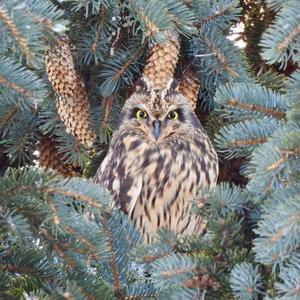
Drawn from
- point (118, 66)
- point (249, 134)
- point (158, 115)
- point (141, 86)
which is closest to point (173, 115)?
point (158, 115)

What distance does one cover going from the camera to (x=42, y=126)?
3.37 metres

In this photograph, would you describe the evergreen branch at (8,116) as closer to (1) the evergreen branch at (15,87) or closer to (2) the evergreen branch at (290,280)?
(1) the evergreen branch at (15,87)

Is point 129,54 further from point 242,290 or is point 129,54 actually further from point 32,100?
point 242,290

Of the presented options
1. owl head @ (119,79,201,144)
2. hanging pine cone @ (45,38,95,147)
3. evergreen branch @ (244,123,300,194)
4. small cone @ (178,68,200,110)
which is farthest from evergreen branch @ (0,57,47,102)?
small cone @ (178,68,200,110)

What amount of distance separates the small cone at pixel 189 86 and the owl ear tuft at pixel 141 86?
136 millimetres

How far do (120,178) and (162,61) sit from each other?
68 centimetres

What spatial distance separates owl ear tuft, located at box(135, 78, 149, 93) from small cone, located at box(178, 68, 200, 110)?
5.4 inches

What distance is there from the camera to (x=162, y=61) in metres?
3.21

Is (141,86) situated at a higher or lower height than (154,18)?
lower

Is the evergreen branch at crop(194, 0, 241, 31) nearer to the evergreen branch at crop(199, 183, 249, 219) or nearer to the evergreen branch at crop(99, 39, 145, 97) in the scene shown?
the evergreen branch at crop(99, 39, 145, 97)

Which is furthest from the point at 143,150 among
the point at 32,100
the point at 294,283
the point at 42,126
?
the point at 294,283

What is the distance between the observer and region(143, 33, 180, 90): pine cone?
3.19 metres

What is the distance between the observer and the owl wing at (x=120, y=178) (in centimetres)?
363

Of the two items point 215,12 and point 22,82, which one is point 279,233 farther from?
point 215,12
